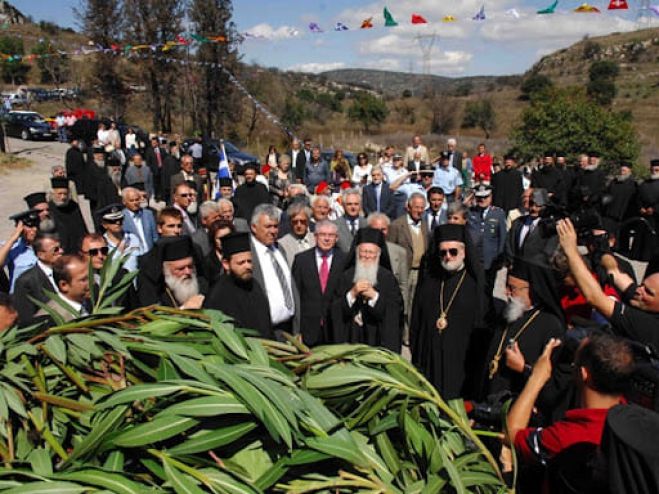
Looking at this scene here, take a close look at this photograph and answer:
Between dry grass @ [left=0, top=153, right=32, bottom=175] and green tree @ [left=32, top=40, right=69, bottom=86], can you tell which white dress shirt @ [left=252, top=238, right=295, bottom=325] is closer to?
dry grass @ [left=0, top=153, right=32, bottom=175]

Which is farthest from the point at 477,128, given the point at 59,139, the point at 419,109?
the point at 59,139

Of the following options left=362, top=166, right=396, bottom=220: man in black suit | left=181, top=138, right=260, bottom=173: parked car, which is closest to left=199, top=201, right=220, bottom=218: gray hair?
left=362, top=166, right=396, bottom=220: man in black suit

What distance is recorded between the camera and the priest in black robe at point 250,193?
32.0 ft

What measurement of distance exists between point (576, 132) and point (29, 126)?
85.1 feet

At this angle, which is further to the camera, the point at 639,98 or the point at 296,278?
the point at 639,98

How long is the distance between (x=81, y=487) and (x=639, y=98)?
5694cm

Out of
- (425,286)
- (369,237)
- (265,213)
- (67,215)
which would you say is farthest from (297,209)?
(67,215)

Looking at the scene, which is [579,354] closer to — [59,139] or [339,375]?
[339,375]

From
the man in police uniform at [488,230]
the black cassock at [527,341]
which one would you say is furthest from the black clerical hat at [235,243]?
the man in police uniform at [488,230]

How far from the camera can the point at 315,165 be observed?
518 inches

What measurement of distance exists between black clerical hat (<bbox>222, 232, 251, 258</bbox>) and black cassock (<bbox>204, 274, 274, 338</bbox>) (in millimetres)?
192

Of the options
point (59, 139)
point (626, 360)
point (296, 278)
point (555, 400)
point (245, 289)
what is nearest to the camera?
point (626, 360)

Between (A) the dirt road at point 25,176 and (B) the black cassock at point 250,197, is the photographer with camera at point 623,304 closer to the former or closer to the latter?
(B) the black cassock at point 250,197

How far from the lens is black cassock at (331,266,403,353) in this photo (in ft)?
15.4
